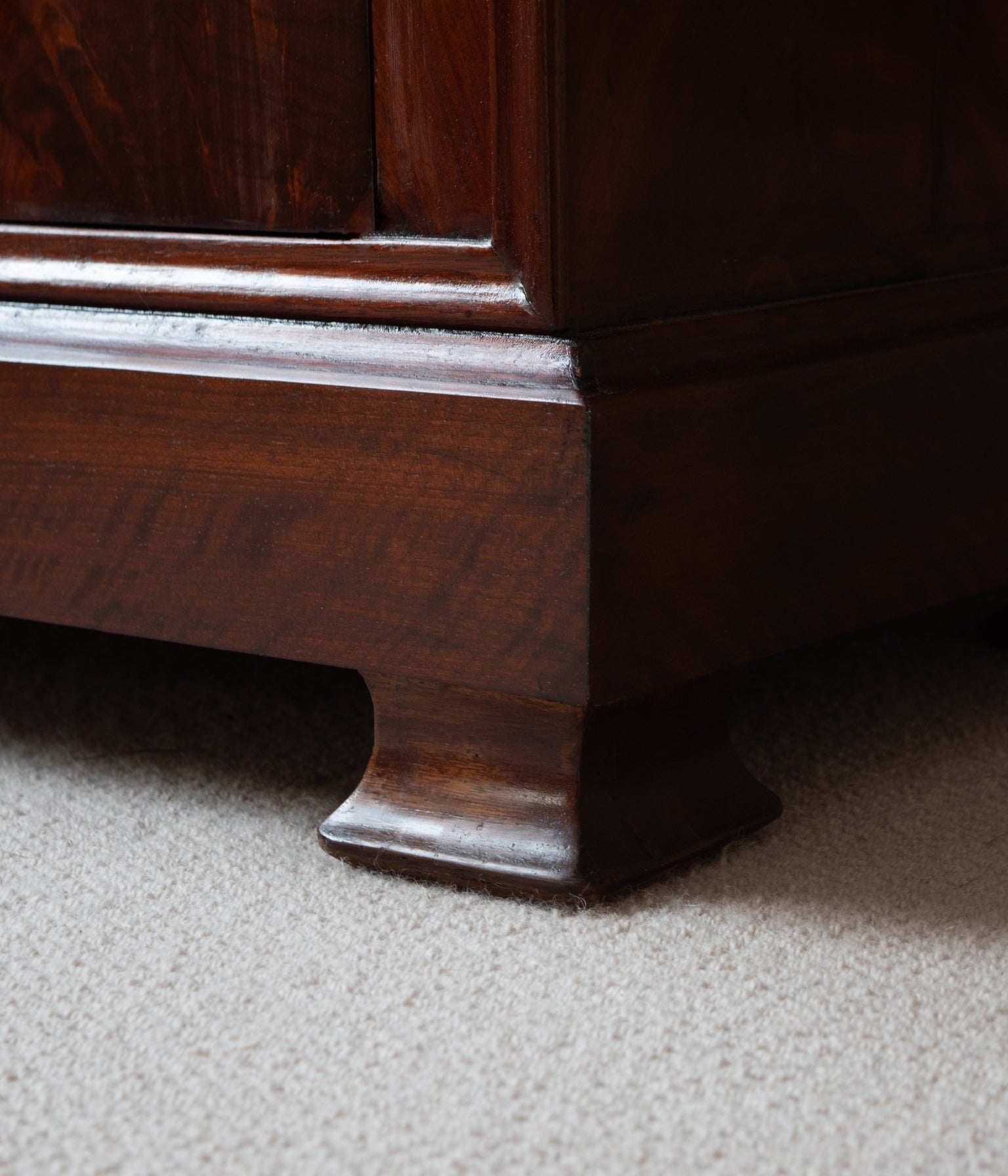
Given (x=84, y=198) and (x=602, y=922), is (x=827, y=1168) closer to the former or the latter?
(x=602, y=922)

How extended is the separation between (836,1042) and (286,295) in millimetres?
351

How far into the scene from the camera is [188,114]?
2.13 feet

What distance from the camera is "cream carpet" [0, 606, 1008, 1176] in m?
0.45

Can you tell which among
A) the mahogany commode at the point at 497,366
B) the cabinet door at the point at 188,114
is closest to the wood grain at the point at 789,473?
the mahogany commode at the point at 497,366

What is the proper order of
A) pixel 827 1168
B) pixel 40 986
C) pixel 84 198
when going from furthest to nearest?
pixel 84 198
pixel 40 986
pixel 827 1168

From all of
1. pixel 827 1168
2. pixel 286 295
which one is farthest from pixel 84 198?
pixel 827 1168

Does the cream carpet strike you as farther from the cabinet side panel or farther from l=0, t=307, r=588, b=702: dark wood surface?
the cabinet side panel

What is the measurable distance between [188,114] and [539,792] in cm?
31

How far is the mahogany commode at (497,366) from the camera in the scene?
57 cm

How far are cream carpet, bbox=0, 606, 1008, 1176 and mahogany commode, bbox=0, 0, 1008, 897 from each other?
0.12ft

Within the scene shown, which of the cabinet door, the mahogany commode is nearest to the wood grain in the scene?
the mahogany commode

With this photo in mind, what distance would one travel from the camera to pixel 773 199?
0.64m

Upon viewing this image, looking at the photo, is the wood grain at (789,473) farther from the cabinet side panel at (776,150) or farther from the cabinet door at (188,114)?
the cabinet door at (188,114)

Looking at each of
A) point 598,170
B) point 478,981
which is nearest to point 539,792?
point 478,981
